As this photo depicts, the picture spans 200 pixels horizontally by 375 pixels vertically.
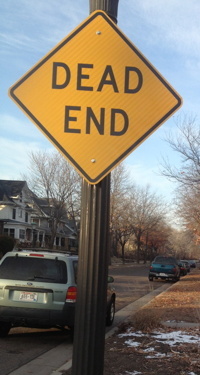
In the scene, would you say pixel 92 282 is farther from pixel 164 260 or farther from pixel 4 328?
pixel 164 260

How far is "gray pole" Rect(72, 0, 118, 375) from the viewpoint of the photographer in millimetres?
2584

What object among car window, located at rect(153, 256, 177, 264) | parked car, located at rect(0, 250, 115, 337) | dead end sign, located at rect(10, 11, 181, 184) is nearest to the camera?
dead end sign, located at rect(10, 11, 181, 184)

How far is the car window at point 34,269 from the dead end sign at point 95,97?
596 centimetres

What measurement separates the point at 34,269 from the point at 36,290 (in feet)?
1.51

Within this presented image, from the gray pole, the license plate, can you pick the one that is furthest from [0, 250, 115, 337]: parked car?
the gray pole

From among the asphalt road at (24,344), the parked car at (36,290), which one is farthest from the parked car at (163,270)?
the parked car at (36,290)

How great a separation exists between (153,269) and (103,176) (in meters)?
25.4

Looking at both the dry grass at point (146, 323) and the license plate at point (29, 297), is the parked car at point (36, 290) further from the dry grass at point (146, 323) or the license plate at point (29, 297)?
the dry grass at point (146, 323)

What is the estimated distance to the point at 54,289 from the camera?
8156 millimetres

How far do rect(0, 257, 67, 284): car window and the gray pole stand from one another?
5.78m

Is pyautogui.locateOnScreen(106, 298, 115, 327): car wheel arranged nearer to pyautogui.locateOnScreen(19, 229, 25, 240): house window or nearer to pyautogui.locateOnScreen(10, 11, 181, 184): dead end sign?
pyautogui.locateOnScreen(10, 11, 181, 184): dead end sign

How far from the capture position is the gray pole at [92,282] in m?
2.58

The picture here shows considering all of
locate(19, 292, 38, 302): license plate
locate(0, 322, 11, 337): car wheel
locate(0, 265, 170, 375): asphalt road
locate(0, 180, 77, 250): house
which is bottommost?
locate(0, 265, 170, 375): asphalt road

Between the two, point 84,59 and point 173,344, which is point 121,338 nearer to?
point 173,344
